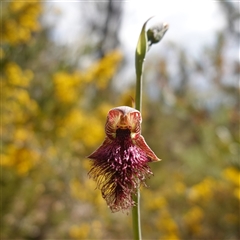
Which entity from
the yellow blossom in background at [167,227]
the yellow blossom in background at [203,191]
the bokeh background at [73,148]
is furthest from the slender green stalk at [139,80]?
the yellow blossom in background at [203,191]

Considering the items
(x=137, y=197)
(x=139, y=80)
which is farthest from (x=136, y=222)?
(x=139, y=80)

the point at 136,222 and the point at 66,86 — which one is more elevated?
the point at 66,86

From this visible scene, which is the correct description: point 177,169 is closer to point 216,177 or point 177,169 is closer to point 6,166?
point 216,177

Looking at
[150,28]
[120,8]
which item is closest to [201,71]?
[150,28]

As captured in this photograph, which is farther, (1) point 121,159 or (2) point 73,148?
(2) point 73,148

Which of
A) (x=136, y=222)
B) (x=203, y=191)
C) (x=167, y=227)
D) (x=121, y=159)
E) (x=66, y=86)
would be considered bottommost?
(x=136, y=222)

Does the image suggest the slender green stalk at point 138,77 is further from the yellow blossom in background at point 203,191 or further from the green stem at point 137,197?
the yellow blossom in background at point 203,191

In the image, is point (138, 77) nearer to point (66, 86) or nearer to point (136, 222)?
point (136, 222)

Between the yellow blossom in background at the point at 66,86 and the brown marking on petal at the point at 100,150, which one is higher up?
the yellow blossom in background at the point at 66,86

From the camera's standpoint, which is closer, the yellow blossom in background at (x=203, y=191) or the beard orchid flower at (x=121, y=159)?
the beard orchid flower at (x=121, y=159)
